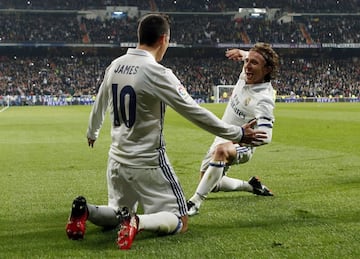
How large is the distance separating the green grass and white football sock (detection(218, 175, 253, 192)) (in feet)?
0.39

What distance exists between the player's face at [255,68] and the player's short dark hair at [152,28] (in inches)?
73.6

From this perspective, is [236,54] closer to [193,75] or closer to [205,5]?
[193,75]

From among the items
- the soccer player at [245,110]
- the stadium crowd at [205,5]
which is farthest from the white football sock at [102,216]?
the stadium crowd at [205,5]

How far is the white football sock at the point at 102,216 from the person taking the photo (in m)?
5.44

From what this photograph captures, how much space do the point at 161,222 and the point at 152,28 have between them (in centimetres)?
166

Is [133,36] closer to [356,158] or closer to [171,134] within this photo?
[171,134]

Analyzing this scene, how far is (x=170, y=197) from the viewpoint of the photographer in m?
5.51

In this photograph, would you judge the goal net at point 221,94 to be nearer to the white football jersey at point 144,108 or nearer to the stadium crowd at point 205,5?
the stadium crowd at point 205,5

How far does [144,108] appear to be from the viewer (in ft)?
17.7

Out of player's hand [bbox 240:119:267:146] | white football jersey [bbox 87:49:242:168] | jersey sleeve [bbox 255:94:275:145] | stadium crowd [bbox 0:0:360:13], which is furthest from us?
stadium crowd [bbox 0:0:360:13]

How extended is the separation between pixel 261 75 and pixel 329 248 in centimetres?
279

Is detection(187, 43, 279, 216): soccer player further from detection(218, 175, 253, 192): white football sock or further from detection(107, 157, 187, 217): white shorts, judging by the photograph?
detection(107, 157, 187, 217): white shorts

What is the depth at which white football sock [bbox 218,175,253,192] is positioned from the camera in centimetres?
793

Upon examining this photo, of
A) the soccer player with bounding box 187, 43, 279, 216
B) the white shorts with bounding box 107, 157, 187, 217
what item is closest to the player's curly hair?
the soccer player with bounding box 187, 43, 279, 216
